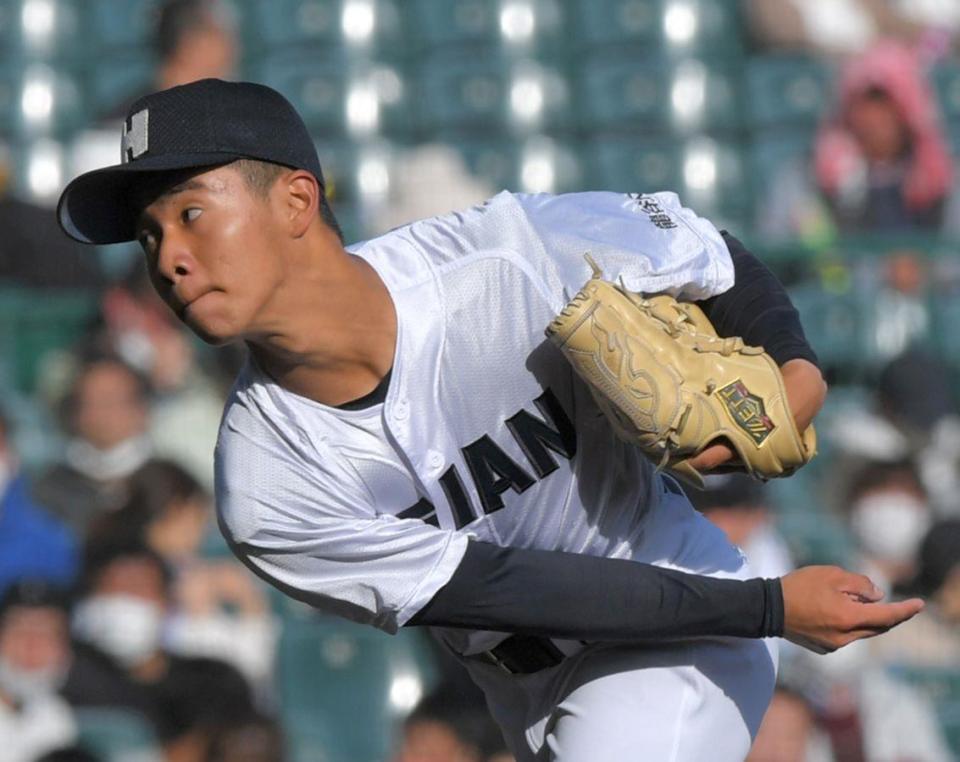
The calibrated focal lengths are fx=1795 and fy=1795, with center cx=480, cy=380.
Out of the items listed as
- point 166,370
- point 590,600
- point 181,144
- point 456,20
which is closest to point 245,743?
point 166,370

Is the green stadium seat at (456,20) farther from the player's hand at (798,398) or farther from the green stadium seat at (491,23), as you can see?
the player's hand at (798,398)

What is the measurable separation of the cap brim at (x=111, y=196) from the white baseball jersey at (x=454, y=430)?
10.7 inches

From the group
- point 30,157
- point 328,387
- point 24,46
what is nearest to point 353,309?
point 328,387

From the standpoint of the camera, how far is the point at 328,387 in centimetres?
234

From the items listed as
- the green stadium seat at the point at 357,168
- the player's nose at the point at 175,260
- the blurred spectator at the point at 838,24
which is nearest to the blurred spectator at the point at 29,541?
the green stadium seat at the point at 357,168

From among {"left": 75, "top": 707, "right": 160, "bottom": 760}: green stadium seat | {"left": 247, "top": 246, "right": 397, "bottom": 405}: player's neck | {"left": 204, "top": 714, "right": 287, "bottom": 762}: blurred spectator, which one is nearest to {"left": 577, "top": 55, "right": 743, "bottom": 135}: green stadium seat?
{"left": 204, "top": 714, "right": 287, "bottom": 762}: blurred spectator

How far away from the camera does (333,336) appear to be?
2285 millimetres

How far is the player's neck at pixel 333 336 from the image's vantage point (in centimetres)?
227

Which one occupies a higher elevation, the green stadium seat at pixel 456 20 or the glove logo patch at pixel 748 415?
the glove logo patch at pixel 748 415

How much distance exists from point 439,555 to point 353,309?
337 mm

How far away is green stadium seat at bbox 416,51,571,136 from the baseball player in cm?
399

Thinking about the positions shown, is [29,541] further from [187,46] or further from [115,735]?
[187,46]

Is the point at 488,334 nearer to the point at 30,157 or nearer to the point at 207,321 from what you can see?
the point at 207,321

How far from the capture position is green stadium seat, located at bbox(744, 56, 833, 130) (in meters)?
6.46
